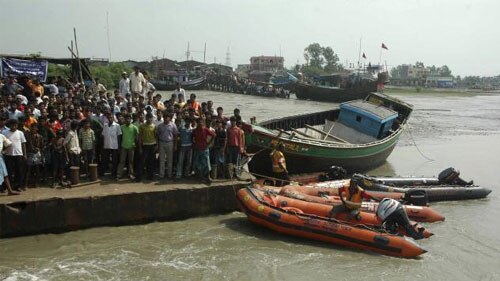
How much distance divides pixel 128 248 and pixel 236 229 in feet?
7.63

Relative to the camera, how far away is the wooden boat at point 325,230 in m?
8.70

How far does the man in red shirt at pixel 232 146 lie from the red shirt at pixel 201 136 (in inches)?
21.3

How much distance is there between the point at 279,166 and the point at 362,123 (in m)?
7.54

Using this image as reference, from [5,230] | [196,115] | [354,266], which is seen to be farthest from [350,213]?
[5,230]

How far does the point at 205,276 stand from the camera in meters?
7.68

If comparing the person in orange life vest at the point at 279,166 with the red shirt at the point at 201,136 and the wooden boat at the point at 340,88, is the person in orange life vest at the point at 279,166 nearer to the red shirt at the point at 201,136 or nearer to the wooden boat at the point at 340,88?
the red shirt at the point at 201,136

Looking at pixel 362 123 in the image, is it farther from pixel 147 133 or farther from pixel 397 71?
pixel 397 71

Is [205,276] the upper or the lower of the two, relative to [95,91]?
lower

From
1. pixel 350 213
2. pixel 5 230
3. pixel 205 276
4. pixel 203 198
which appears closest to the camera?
pixel 205 276

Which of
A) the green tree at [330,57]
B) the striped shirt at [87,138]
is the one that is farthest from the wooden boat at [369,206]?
the green tree at [330,57]

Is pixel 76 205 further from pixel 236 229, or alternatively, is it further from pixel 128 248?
pixel 236 229

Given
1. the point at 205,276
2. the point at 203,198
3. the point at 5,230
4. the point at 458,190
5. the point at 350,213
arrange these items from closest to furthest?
the point at 205,276, the point at 5,230, the point at 350,213, the point at 203,198, the point at 458,190

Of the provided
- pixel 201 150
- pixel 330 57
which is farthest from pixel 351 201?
pixel 330 57

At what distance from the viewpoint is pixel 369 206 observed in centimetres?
1032
